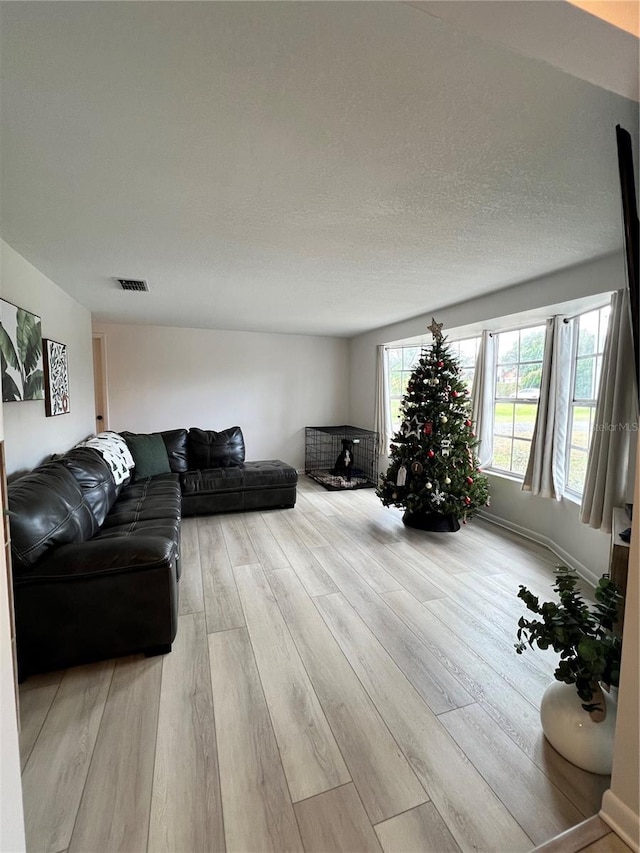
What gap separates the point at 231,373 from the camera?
5793 mm

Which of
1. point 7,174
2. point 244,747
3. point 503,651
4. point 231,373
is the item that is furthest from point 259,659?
point 231,373

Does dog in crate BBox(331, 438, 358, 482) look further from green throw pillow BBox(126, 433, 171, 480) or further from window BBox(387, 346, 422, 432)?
green throw pillow BBox(126, 433, 171, 480)

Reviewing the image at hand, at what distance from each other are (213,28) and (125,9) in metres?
0.20

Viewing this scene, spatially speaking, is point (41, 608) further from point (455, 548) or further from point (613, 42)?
point (455, 548)

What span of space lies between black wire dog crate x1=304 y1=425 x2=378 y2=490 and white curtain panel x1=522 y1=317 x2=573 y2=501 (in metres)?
2.52

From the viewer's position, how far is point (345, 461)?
5.71m

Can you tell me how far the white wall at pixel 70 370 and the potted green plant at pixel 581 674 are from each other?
2958 millimetres

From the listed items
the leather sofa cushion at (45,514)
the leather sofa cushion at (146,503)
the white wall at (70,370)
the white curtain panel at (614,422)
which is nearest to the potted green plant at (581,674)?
the white curtain panel at (614,422)

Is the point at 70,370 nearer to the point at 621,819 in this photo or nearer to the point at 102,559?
the point at 102,559

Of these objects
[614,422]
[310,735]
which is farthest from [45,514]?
[614,422]

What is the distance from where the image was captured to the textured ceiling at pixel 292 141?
0.94 m

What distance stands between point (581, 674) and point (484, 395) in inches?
121

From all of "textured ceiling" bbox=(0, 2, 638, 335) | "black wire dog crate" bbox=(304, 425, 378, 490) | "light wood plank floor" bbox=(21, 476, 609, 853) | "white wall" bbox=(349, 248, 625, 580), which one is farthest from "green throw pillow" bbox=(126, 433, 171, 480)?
"white wall" bbox=(349, 248, 625, 580)

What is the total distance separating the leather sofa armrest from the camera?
170cm
